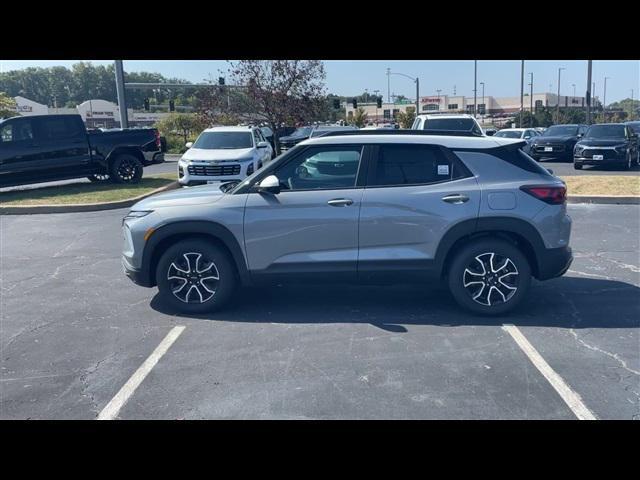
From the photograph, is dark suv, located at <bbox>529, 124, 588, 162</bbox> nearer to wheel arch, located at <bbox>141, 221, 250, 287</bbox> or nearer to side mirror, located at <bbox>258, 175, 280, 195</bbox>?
side mirror, located at <bbox>258, 175, 280, 195</bbox>

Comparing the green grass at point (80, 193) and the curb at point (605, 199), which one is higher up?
the green grass at point (80, 193)

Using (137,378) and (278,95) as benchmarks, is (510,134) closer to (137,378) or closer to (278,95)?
(278,95)

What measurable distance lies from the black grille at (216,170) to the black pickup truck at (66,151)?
3.00 metres

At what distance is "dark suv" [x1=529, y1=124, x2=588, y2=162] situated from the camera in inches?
912

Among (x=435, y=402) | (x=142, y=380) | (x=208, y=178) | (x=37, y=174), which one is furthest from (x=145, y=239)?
(x=37, y=174)

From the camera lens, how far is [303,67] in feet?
75.2

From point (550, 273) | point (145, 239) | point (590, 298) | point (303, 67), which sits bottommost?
point (590, 298)

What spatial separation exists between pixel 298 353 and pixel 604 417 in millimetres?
2249

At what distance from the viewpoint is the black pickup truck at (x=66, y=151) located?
1385 centimetres

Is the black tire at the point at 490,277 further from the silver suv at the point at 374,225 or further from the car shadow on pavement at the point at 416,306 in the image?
the car shadow on pavement at the point at 416,306

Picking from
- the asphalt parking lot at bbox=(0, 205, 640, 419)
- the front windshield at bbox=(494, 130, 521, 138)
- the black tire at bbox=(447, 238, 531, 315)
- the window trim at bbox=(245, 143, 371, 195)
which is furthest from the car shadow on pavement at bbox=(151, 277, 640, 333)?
→ the front windshield at bbox=(494, 130, 521, 138)

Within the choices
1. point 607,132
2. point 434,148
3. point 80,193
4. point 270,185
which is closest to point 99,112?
point 80,193

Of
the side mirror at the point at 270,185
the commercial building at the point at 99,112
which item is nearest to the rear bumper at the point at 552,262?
the side mirror at the point at 270,185
